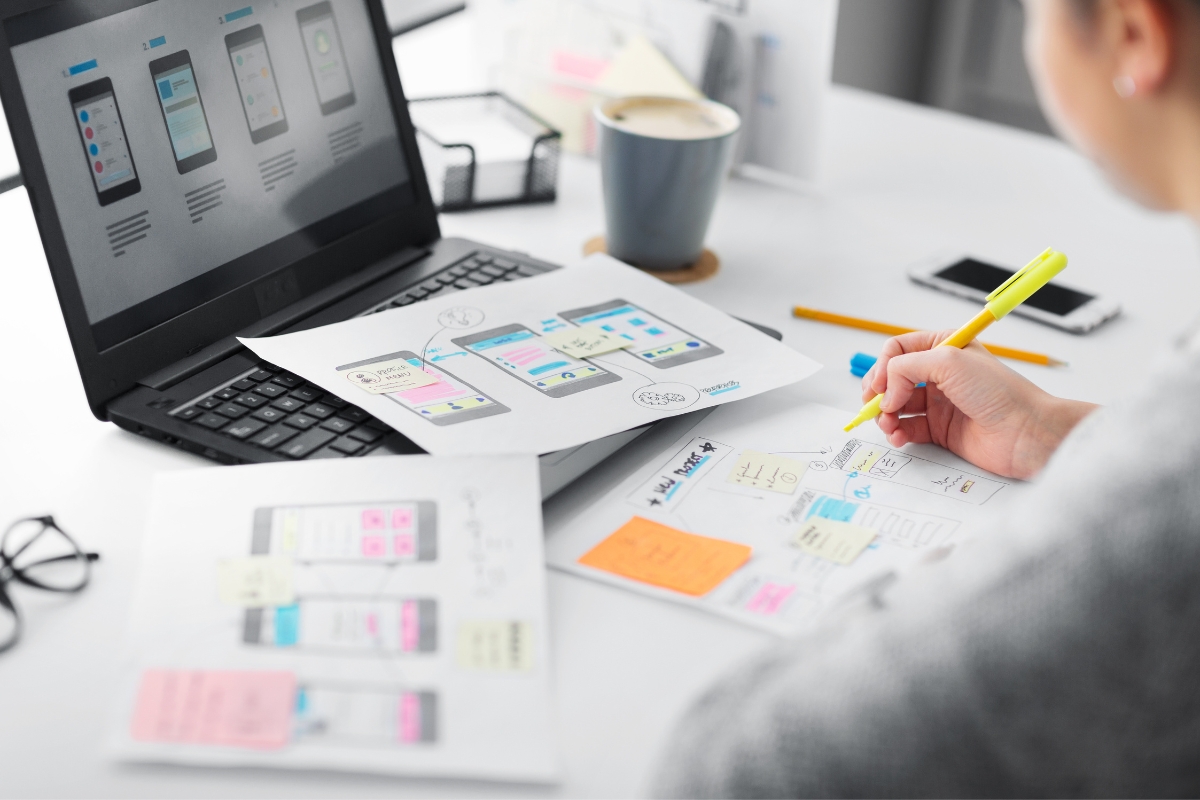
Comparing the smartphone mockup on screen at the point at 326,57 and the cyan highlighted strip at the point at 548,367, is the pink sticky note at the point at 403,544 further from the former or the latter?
the smartphone mockup on screen at the point at 326,57

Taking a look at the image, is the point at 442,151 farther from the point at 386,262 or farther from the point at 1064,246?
the point at 1064,246

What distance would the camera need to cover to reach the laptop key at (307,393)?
2.64 ft

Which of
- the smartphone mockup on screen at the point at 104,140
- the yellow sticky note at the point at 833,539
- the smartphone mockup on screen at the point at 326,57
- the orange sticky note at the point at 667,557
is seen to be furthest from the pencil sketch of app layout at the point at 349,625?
the smartphone mockup on screen at the point at 326,57

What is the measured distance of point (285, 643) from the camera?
596mm

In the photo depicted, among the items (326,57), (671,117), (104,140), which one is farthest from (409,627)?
(671,117)

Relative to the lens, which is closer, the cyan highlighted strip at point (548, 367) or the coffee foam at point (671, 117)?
the cyan highlighted strip at point (548, 367)

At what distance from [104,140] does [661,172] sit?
0.49 metres

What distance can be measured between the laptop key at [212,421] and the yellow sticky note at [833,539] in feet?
1.28

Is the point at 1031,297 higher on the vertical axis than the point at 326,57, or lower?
lower

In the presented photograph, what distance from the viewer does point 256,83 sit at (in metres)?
0.92

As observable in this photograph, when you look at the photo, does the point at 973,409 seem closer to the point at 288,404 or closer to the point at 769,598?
the point at 769,598

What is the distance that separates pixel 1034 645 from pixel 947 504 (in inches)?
12.8

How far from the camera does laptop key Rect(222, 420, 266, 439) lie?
764mm

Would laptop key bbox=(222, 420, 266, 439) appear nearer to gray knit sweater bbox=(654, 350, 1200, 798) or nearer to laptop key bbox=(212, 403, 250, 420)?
laptop key bbox=(212, 403, 250, 420)
